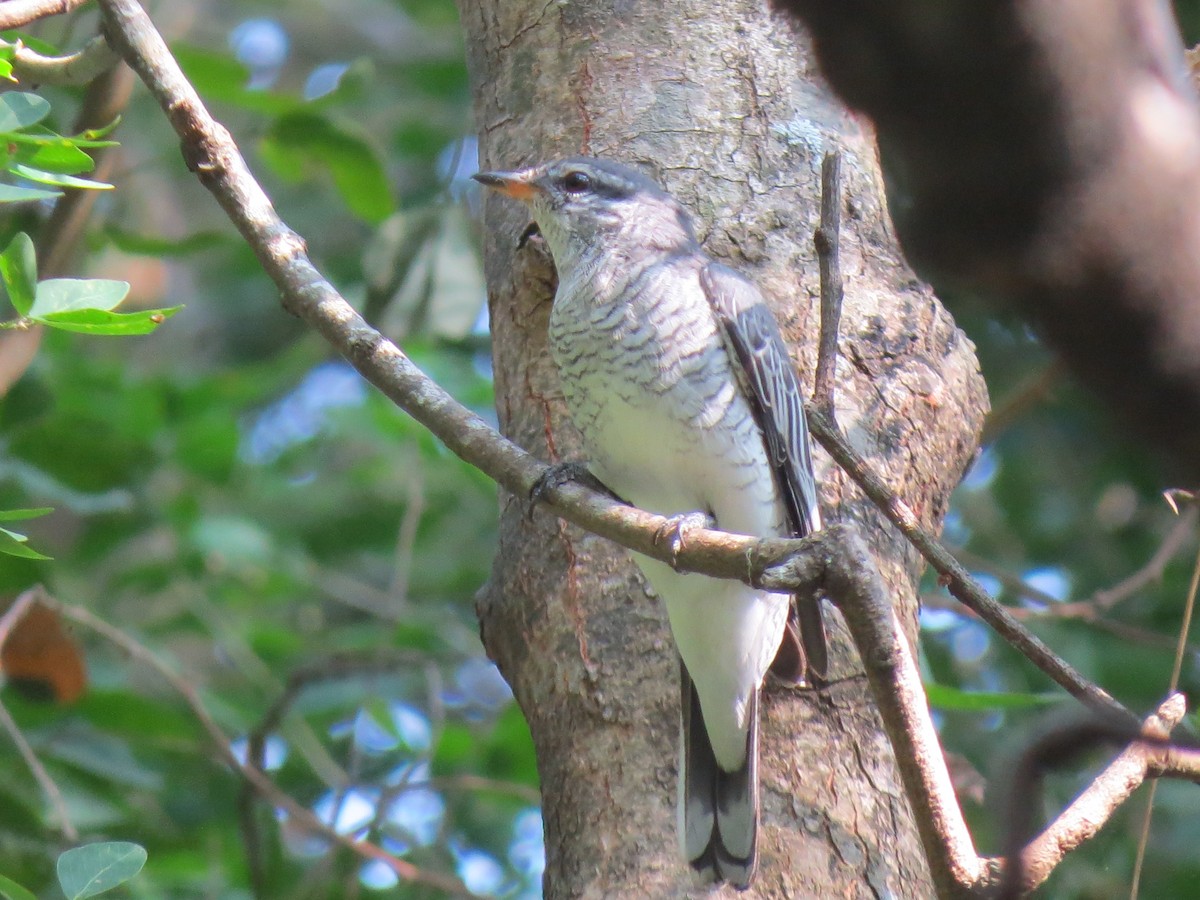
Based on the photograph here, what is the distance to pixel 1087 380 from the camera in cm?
59

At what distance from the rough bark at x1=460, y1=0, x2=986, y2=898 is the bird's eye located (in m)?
0.08

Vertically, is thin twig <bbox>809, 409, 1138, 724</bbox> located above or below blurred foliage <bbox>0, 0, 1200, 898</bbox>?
above

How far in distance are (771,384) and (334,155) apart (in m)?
1.89

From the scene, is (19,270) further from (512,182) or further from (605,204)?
(605,204)

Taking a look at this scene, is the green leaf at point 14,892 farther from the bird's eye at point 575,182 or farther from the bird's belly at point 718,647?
the bird's eye at point 575,182

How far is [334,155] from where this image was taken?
408cm

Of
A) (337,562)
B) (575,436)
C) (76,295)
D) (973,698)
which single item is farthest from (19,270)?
(337,562)

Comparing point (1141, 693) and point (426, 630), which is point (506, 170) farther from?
point (1141, 693)

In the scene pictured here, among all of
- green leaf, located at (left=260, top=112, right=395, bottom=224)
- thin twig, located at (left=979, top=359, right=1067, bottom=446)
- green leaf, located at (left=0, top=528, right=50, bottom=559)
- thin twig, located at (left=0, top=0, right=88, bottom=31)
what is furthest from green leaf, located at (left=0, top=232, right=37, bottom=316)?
thin twig, located at (left=979, top=359, right=1067, bottom=446)

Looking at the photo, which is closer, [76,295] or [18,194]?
[18,194]

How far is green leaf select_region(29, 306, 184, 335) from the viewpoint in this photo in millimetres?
1965

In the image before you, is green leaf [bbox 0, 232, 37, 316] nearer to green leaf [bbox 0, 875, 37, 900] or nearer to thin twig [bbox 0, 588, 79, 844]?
green leaf [bbox 0, 875, 37, 900]

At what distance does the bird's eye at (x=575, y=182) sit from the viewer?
3.00 m

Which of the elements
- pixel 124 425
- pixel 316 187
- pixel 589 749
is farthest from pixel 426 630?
pixel 316 187
